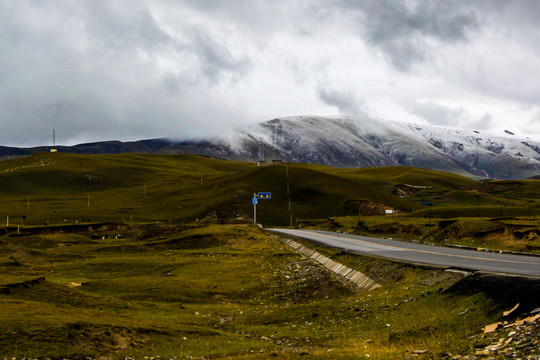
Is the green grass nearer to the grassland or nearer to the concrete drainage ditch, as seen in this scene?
the grassland

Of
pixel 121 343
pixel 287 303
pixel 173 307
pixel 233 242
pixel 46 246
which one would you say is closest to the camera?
pixel 121 343

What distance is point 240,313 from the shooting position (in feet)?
112

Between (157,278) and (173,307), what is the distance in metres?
13.5

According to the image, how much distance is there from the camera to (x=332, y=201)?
193375 millimetres

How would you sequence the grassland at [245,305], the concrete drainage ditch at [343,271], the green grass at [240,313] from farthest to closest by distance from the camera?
the concrete drainage ditch at [343,271] < the grassland at [245,305] < the green grass at [240,313]

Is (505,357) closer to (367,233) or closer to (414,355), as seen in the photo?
(414,355)

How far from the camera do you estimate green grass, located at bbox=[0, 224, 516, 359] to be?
2127 cm

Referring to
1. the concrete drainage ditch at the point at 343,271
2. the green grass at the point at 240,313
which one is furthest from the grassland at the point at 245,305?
the concrete drainage ditch at the point at 343,271

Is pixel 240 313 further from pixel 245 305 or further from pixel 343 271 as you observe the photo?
pixel 343 271

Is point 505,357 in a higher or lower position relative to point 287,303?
higher

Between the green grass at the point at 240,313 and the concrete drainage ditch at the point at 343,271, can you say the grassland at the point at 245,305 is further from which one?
the concrete drainage ditch at the point at 343,271

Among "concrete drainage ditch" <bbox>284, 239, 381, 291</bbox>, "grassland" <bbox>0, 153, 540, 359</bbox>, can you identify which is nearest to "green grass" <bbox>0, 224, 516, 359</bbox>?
"grassland" <bbox>0, 153, 540, 359</bbox>

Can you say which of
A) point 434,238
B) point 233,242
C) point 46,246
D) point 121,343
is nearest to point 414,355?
point 121,343

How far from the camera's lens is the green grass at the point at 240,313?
21266 millimetres
